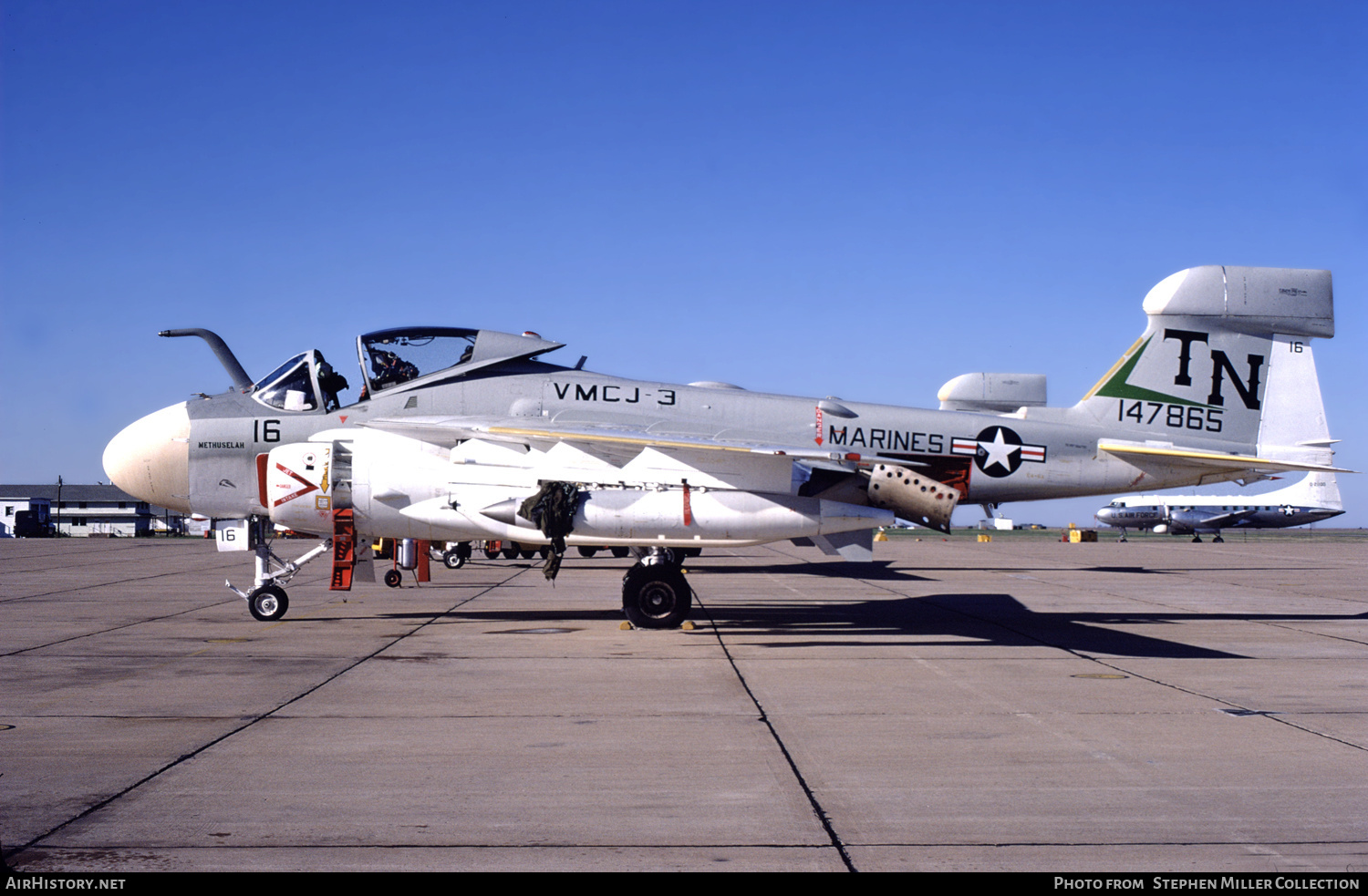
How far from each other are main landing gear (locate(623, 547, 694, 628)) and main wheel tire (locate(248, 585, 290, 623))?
4.57 m

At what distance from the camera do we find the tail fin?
45.1ft

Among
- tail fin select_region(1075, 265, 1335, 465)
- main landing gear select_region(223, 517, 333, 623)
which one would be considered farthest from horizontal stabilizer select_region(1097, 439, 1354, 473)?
main landing gear select_region(223, 517, 333, 623)

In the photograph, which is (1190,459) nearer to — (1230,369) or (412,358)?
(1230,369)

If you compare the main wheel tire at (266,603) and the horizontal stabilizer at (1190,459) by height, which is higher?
the horizontal stabilizer at (1190,459)

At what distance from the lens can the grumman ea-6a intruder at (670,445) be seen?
11734 millimetres

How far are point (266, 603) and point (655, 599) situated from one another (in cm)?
511

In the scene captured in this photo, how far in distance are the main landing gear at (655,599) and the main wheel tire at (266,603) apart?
4572 millimetres

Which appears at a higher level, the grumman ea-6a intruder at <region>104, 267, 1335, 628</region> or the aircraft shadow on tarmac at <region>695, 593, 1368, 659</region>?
the grumman ea-6a intruder at <region>104, 267, 1335, 628</region>

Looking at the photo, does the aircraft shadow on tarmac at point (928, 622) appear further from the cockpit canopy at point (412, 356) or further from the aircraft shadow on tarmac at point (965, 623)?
the cockpit canopy at point (412, 356)

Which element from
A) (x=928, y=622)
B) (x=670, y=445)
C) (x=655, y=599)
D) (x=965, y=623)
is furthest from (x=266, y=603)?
(x=965, y=623)

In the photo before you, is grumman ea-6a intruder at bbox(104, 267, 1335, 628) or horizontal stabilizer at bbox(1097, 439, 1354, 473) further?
horizontal stabilizer at bbox(1097, 439, 1354, 473)

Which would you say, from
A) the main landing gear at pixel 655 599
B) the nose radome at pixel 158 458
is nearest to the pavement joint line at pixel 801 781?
the main landing gear at pixel 655 599

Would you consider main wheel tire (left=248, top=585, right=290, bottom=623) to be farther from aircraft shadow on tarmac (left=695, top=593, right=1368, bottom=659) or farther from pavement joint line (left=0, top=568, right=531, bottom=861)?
aircraft shadow on tarmac (left=695, top=593, right=1368, bottom=659)

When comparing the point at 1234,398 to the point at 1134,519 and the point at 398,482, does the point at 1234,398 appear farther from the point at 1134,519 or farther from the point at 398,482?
the point at 1134,519
